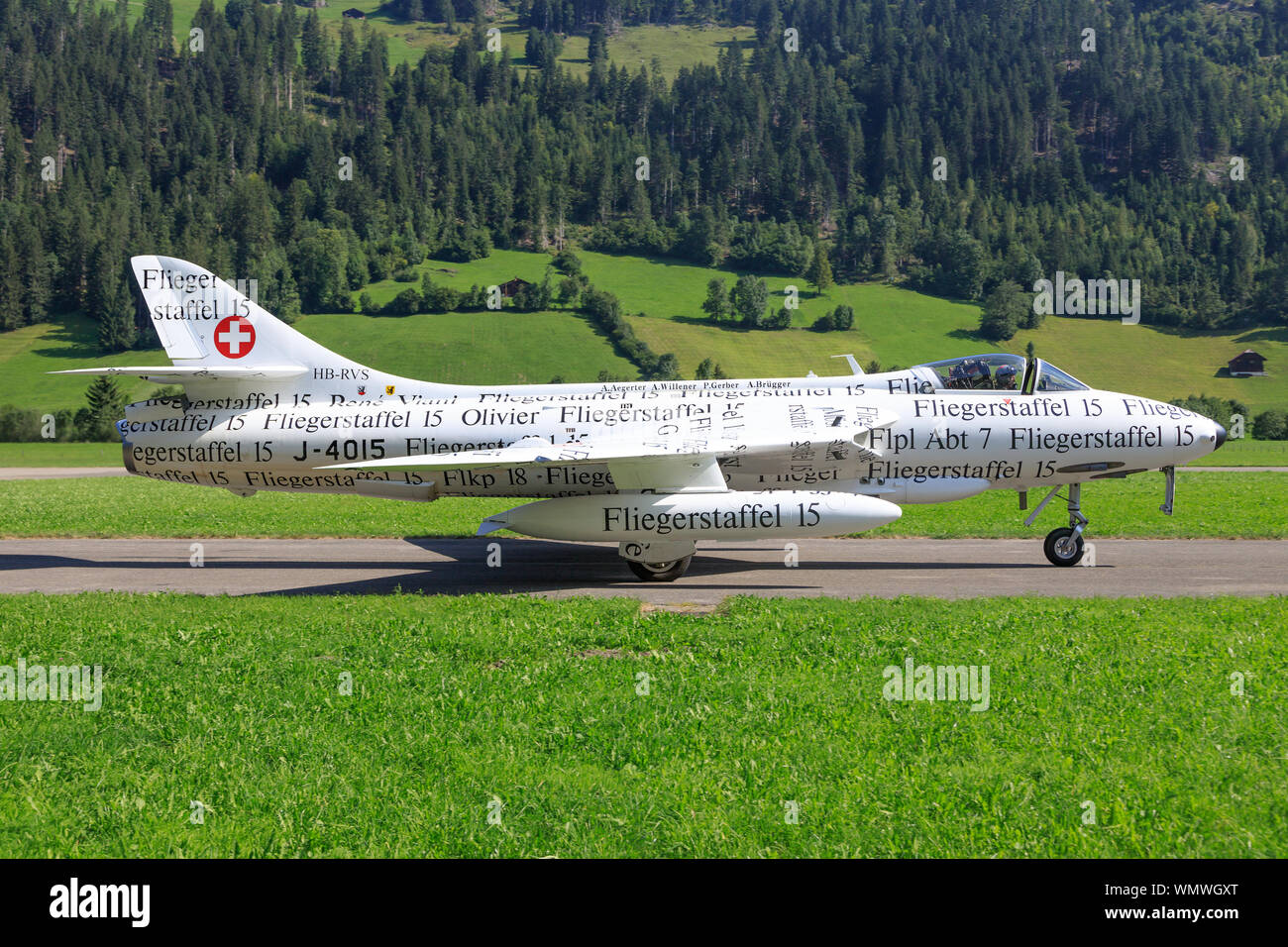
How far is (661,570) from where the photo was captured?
1733cm

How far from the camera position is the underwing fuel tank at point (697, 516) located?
1616 centimetres

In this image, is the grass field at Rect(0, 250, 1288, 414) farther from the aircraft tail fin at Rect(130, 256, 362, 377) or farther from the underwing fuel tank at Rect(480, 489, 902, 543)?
the underwing fuel tank at Rect(480, 489, 902, 543)

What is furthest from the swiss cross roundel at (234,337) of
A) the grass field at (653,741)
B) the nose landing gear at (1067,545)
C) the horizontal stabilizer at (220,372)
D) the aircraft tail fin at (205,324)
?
the nose landing gear at (1067,545)

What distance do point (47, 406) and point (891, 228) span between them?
123554mm

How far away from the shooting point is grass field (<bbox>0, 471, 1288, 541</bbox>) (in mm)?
24172

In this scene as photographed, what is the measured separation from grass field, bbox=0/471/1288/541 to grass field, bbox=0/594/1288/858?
38.9 feet

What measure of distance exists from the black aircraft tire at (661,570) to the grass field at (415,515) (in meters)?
7.50

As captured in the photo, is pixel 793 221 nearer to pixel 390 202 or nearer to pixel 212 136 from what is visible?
pixel 390 202

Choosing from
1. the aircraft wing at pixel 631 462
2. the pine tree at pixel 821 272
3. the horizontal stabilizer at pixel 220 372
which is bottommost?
the aircraft wing at pixel 631 462

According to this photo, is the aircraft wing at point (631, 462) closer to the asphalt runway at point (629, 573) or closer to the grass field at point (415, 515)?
the asphalt runway at point (629, 573)

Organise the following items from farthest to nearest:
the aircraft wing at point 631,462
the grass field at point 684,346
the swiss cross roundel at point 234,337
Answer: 1. the grass field at point 684,346
2. the swiss cross roundel at point 234,337
3. the aircraft wing at point 631,462

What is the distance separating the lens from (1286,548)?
20406 millimetres

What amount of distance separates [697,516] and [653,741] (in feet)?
27.3
